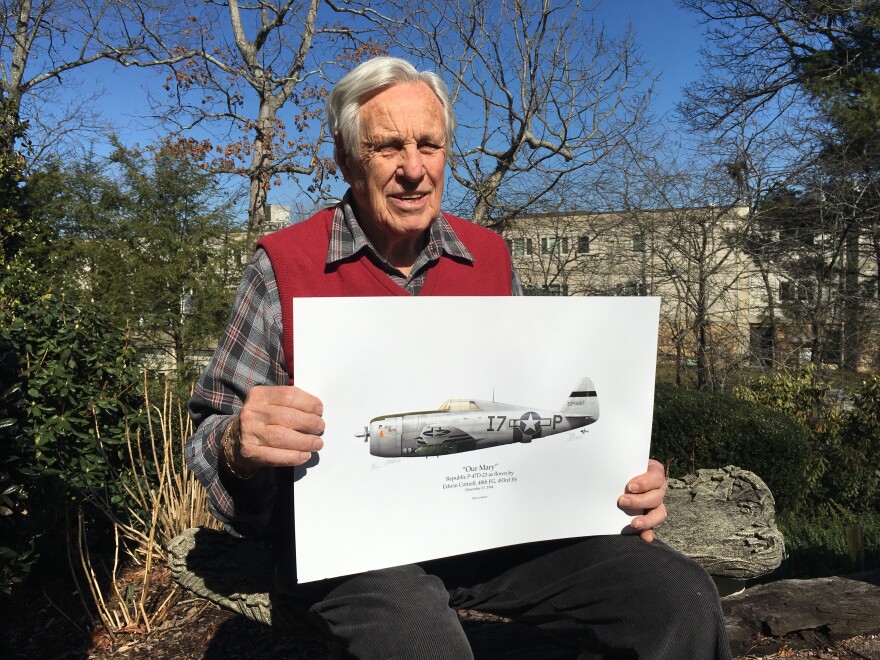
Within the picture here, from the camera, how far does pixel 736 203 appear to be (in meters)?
7.21

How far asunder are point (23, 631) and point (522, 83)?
21.4 ft

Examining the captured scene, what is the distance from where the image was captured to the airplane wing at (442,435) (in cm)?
127

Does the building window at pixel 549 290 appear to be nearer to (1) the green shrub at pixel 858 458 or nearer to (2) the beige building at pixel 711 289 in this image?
(2) the beige building at pixel 711 289

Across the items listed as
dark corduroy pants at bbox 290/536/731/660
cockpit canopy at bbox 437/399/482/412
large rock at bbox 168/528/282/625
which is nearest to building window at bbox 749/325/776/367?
large rock at bbox 168/528/282/625

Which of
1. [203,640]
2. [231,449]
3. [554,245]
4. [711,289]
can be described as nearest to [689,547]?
[203,640]

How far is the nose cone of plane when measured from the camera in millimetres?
1231

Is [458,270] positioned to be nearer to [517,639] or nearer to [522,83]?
[517,639]

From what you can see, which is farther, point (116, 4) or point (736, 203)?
point (116, 4)

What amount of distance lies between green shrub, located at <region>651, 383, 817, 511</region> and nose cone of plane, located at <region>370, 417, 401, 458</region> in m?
4.00

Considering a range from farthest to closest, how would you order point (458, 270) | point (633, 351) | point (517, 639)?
1. point (517, 639)
2. point (458, 270)
3. point (633, 351)

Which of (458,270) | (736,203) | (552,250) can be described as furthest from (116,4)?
(458,270)

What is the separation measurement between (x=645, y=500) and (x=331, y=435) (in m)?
0.72

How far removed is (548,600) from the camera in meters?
1.52

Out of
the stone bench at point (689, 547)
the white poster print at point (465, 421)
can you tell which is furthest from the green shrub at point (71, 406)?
the white poster print at point (465, 421)
